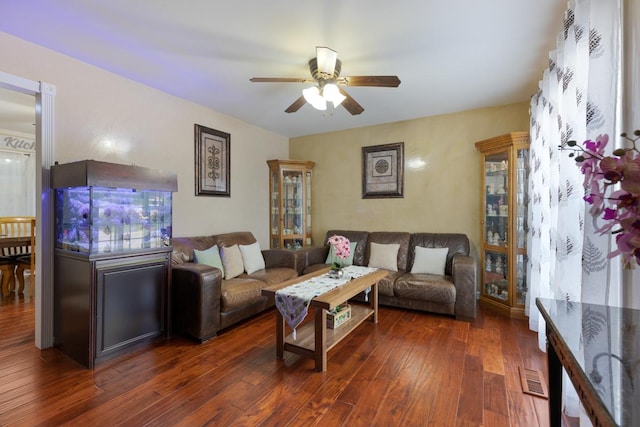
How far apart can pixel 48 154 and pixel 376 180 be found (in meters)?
3.93

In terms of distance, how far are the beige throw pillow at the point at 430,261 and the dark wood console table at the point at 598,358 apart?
238cm

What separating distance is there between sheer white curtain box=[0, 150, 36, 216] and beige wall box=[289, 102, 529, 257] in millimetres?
5500

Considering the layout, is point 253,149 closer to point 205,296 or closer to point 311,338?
point 205,296

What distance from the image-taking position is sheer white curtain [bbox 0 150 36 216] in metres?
5.15

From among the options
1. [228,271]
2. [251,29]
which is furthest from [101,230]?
[251,29]

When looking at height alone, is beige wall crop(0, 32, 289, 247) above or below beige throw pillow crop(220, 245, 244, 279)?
above

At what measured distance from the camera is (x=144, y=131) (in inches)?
122

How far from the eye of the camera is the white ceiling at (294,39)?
6.23 ft

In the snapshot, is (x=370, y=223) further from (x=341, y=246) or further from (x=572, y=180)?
(x=572, y=180)

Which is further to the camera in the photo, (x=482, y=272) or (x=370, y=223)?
(x=370, y=223)

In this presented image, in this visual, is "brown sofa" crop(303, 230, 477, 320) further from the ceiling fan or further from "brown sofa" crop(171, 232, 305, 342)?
the ceiling fan

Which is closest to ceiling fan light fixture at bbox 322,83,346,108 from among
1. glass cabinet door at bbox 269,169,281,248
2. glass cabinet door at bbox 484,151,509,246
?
glass cabinet door at bbox 484,151,509,246

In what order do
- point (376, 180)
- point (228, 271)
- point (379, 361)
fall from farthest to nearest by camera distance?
point (376, 180) < point (228, 271) < point (379, 361)

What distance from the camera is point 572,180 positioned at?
169cm
